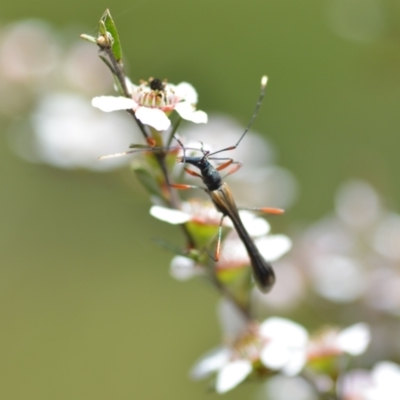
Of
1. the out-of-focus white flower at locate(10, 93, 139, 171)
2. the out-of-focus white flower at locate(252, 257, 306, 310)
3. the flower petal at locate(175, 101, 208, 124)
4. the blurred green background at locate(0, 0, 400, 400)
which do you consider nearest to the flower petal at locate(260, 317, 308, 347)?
the flower petal at locate(175, 101, 208, 124)

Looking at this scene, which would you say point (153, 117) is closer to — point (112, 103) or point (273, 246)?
point (112, 103)

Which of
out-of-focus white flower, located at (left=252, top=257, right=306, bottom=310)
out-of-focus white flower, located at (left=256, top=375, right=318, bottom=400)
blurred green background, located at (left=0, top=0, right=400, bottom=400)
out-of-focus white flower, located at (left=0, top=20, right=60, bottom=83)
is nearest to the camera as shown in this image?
out-of-focus white flower, located at (left=256, top=375, right=318, bottom=400)

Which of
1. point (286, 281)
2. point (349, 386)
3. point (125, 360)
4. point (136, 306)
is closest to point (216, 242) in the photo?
point (349, 386)

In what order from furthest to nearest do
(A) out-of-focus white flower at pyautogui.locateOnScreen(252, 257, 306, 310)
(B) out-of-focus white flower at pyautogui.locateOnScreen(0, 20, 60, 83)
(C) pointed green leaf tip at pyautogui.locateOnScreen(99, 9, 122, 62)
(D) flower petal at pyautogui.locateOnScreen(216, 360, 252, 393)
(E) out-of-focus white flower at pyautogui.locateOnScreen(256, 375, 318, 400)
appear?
(B) out-of-focus white flower at pyautogui.locateOnScreen(0, 20, 60, 83)
(A) out-of-focus white flower at pyautogui.locateOnScreen(252, 257, 306, 310)
(E) out-of-focus white flower at pyautogui.locateOnScreen(256, 375, 318, 400)
(D) flower petal at pyautogui.locateOnScreen(216, 360, 252, 393)
(C) pointed green leaf tip at pyautogui.locateOnScreen(99, 9, 122, 62)

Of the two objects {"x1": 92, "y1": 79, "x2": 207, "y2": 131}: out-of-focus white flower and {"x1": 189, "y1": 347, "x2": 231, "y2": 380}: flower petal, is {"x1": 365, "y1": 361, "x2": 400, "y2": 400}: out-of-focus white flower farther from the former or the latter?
{"x1": 92, "y1": 79, "x2": 207, "y2": 131}: out-of-focus white flower

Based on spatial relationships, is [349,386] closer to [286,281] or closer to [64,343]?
[286,281]

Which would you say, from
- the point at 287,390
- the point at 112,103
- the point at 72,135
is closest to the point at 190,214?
the point at 112,103

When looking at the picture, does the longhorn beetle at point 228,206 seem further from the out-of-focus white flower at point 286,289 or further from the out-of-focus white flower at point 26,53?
the out-of-focus white flower at point 26,53
